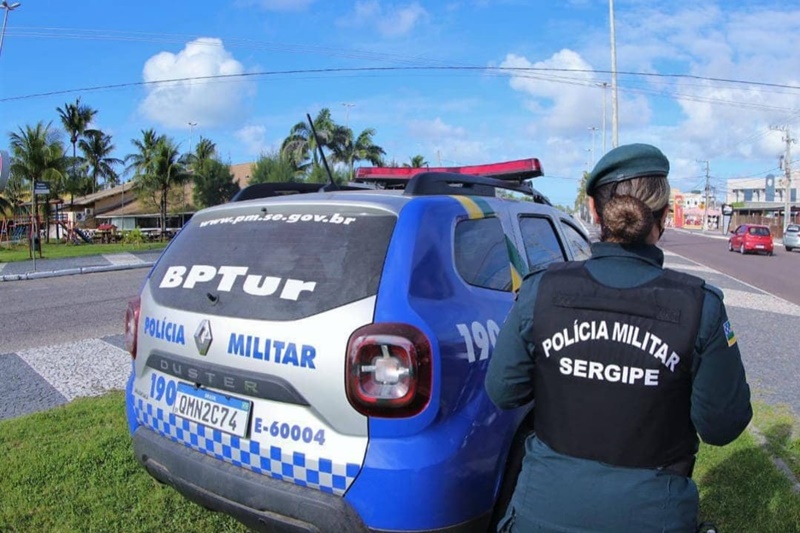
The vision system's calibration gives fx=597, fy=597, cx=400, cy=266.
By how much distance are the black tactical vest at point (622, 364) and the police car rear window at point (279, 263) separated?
2.62 feet

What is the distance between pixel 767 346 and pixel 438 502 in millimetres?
7159

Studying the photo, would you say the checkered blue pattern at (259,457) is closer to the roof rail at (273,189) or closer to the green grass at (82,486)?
the green grass at (82,486)

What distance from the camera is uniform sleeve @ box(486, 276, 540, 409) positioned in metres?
1.62

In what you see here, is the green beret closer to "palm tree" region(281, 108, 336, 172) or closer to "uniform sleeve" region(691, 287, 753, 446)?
"uniform sleeve" region(691, 287, 753, 446)

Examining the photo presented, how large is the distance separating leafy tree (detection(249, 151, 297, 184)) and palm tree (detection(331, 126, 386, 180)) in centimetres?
434

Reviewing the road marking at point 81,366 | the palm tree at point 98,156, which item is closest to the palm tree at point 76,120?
the palm tree at point 98,156

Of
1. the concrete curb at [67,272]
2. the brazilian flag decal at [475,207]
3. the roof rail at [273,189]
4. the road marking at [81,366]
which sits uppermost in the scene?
the roof rail at [273,189]

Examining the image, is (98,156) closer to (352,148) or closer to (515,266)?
(352,148)

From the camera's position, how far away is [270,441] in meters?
2.15

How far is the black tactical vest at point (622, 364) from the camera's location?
145cm

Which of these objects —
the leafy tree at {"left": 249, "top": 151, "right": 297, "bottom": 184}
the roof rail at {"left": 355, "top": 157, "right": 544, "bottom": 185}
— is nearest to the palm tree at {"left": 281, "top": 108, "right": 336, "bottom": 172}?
the leafy tree at {"left": 249, "top": 151, "right": 297, "bottom": 184}

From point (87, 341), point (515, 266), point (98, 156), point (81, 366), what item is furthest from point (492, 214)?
point (98, 156)

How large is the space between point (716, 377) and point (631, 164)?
1.92ft

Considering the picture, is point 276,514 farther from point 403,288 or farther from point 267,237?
point 267,237
